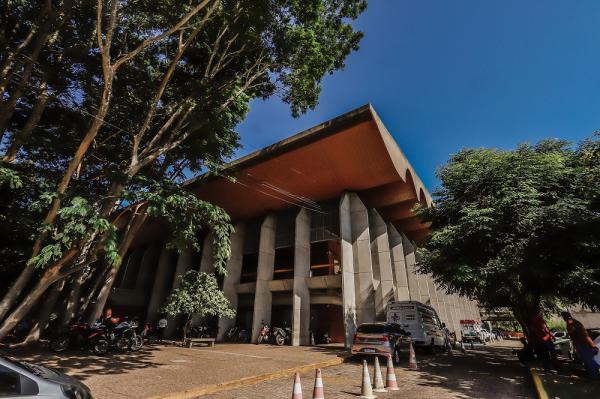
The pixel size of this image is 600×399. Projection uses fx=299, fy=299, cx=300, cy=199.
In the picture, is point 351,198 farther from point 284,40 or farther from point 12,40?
point 12,40

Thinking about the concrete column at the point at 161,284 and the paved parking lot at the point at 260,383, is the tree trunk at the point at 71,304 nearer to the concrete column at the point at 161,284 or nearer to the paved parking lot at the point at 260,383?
the paved parking lot at the point at 260,383

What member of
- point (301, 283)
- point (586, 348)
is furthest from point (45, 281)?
point (301, 283)

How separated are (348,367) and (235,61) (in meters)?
12.4

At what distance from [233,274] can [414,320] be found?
14959 millimetres

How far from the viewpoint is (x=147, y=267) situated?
3284 centimetres

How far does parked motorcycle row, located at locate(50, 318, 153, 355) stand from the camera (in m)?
11.7

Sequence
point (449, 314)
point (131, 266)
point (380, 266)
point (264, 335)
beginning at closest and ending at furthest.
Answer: point (264, 335) < point (380, 266) < point (449, 314) < point (131, 266)

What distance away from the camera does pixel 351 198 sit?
71.4 feet

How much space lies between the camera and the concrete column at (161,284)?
93.0ft

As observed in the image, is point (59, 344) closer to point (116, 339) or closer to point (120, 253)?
point (116, 339)

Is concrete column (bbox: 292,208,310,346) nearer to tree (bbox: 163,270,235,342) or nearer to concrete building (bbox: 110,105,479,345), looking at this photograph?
concrete building (bbox: 110,105,479,345)

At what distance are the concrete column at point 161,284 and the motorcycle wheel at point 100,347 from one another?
1751 cm

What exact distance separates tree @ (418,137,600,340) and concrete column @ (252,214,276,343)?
41.7 feet

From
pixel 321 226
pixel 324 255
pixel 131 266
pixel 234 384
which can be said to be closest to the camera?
pixel 234 384
